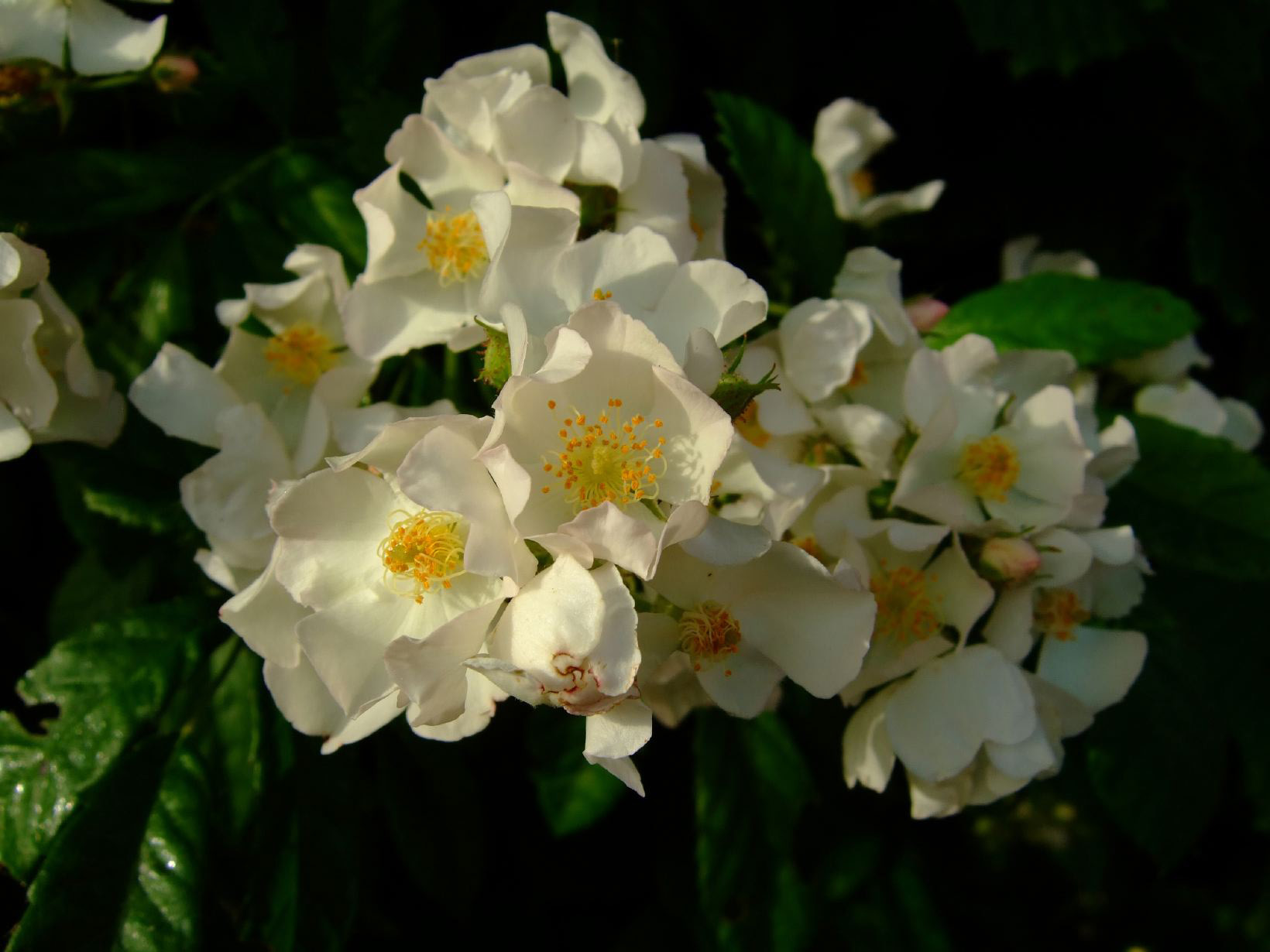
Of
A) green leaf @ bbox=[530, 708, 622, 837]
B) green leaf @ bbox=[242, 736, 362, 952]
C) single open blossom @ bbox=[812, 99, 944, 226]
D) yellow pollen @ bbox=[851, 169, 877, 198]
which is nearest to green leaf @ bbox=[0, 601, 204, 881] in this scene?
green leaf @ bbox=[242, 736, 362, 952]

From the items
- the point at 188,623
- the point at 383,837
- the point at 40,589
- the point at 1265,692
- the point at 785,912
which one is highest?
the point at 188,623

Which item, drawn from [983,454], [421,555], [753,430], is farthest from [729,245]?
[421,555]

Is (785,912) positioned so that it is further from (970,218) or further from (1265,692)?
(970,218)

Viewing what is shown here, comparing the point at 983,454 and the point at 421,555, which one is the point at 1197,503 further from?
the point at 421,555

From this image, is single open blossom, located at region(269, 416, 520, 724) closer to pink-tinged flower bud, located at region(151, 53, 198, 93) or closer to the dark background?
the dark background

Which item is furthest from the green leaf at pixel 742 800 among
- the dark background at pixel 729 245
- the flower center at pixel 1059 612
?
the flower center at pixel 1059 612

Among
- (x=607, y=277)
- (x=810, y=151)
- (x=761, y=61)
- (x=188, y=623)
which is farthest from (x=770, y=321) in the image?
(x=188, y=623)
